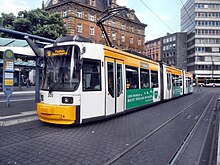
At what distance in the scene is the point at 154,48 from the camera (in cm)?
9700

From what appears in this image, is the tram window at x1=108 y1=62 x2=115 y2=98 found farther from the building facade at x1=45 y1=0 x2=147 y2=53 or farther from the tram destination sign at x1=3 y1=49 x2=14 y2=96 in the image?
the building facade at x1=45 y1=0 x2=147 y2=53

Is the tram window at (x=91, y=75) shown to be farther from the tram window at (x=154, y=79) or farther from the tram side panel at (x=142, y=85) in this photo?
the tram window at (x=154, y=79)

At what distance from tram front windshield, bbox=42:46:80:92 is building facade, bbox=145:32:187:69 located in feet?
239

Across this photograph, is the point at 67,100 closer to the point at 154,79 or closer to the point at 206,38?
the point at 154,79

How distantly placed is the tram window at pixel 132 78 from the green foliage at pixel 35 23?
22491mm

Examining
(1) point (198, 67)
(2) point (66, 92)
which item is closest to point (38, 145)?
(2) point (66, 92)

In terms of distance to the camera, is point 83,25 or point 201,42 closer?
point 83,25

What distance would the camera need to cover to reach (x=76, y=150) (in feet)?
15.5

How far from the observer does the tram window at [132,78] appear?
9.41 meters

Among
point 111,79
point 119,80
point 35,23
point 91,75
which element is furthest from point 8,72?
point 35,23

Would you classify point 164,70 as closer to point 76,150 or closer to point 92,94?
point 92,94

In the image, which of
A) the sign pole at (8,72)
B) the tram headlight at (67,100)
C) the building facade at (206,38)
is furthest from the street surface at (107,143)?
the building facade at (206,38)

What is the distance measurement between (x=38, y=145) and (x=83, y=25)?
3865 cm

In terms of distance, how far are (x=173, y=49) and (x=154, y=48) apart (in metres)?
15.3
